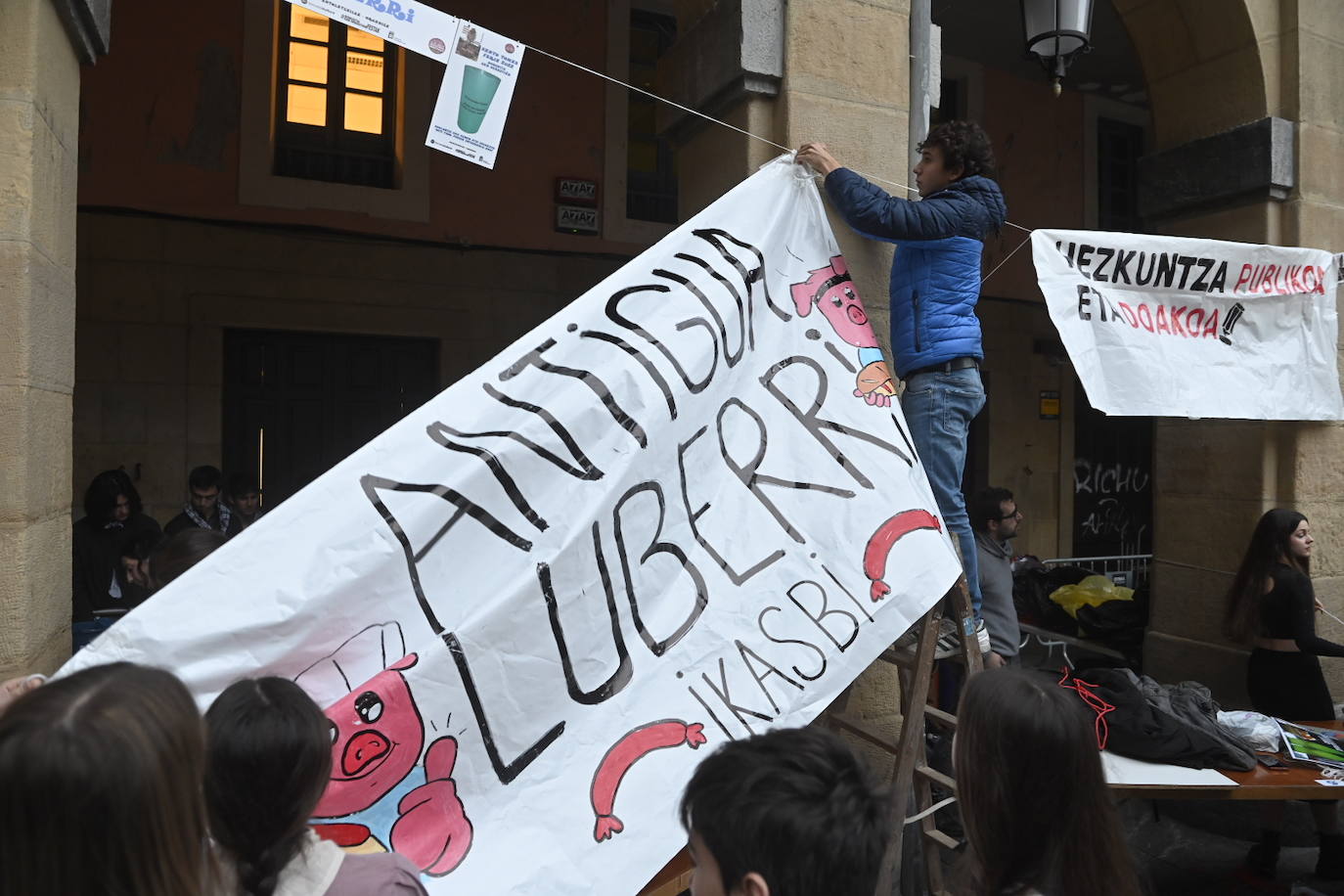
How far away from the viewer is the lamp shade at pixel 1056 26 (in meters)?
4.34

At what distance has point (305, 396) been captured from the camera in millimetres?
7609

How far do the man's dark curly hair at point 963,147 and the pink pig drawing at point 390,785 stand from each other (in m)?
2.47

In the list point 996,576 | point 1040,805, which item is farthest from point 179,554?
point 996,576

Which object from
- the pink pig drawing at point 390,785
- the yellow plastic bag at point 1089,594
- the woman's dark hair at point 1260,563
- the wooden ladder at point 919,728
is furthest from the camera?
the yellow plastic bag at point 1089,594

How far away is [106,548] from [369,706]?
3.68 metres

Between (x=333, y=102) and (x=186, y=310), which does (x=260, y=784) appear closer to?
(x=186, y=310)

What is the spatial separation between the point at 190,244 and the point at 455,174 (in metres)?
2.11

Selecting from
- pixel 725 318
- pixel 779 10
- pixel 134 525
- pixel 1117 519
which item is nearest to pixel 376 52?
pixel 134 525

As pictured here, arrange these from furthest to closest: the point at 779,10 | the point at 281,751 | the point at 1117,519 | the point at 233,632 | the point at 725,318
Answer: the point at 1117,519 → the point at 779,10 → the point at 725,318 → the point at 233,632 → the point at 281,751

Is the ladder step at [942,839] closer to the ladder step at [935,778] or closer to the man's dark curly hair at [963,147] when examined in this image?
the ladder step at [935,778]

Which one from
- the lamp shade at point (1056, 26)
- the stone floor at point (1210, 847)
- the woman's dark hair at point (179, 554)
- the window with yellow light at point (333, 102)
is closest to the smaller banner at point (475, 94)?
the woman's dark hair at point (179, 554)

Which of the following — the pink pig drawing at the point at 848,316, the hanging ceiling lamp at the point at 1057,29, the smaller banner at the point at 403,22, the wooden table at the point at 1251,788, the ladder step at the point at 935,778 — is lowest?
the wooden table at the point at 1251,788

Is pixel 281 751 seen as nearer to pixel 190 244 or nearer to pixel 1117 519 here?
pixel 190 244

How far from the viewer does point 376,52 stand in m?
7.73
